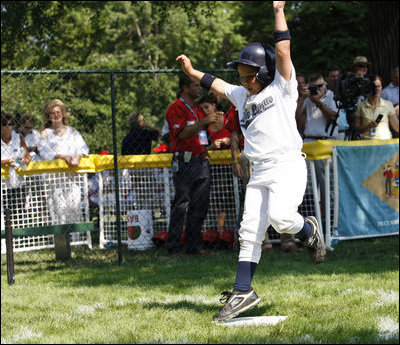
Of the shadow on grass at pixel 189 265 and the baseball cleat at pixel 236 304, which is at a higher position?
the baseball cleat at pixel 236 304

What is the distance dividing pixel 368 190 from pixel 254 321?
486cm

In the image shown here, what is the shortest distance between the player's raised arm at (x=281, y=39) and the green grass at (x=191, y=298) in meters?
1.85

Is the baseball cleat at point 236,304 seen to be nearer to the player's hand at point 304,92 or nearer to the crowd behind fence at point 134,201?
the crowd behind fence at point 134,201

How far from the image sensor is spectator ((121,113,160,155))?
10291 millimetres

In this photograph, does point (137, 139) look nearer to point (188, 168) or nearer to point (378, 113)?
point (188, 168)

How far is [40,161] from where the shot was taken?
9688 millimetres

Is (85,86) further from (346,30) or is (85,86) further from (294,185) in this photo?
(294,185)

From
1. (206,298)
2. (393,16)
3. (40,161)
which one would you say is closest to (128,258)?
(40,161)

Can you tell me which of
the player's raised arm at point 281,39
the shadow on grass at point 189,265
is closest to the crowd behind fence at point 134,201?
the shadow on grass at point 189,265

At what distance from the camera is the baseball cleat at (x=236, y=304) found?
507 cm

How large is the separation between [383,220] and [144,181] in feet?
11.1

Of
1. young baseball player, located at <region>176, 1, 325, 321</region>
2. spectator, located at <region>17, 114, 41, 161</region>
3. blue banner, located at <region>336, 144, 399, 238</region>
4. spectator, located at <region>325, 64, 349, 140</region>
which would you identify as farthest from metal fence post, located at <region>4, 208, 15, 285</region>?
spectator, located at <region>325, 64, 349, 140</region>

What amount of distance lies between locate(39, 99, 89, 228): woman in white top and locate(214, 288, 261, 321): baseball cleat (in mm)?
4853

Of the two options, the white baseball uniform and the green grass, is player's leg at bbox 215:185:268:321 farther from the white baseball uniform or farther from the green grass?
the green grass
